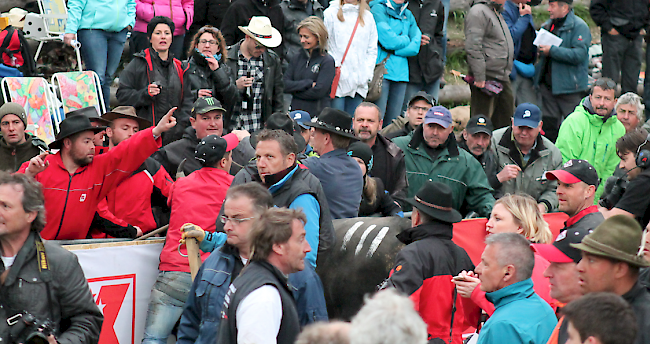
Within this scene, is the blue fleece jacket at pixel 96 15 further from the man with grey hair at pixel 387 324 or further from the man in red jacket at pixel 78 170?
the man with grey hair at pixel 387 324

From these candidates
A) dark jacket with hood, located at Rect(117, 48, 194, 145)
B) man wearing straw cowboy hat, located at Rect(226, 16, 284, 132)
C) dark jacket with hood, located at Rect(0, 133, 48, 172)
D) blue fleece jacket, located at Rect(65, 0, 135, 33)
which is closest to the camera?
dark jacket with hood, located at Rect(0, 133, 48, 172)

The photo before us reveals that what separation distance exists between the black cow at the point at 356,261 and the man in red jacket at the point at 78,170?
1.81m

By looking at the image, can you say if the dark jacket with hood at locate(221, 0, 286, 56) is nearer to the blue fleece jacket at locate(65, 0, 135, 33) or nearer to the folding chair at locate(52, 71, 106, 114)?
the blue fleece jacket at locate(65, 0, 135, 33)

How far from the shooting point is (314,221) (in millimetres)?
5297

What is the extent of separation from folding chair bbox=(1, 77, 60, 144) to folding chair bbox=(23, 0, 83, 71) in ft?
2.15

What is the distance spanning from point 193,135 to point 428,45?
5094 mm

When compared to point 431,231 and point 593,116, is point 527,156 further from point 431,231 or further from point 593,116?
point 431,231

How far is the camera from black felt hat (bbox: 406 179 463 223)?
16.8 ft

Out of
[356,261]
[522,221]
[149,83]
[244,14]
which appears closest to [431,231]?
[522,221]

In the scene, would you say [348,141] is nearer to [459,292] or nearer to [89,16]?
[459,292]

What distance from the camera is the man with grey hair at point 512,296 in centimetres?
398

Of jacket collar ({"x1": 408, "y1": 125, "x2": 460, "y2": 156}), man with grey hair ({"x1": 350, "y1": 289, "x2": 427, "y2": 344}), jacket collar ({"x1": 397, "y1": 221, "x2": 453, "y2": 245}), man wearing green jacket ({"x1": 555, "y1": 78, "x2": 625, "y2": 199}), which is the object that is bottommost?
man wearing green jacket ({"x1": 555, "y1": 78, "x2": 625, "y2": 199})

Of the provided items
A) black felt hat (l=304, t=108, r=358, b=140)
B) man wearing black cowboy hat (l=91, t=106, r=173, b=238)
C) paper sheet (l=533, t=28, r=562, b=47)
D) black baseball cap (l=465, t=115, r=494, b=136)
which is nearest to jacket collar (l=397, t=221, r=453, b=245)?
black felt hat (l=304, t=108, r=358, b=140)

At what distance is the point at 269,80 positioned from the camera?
998 centimetres
